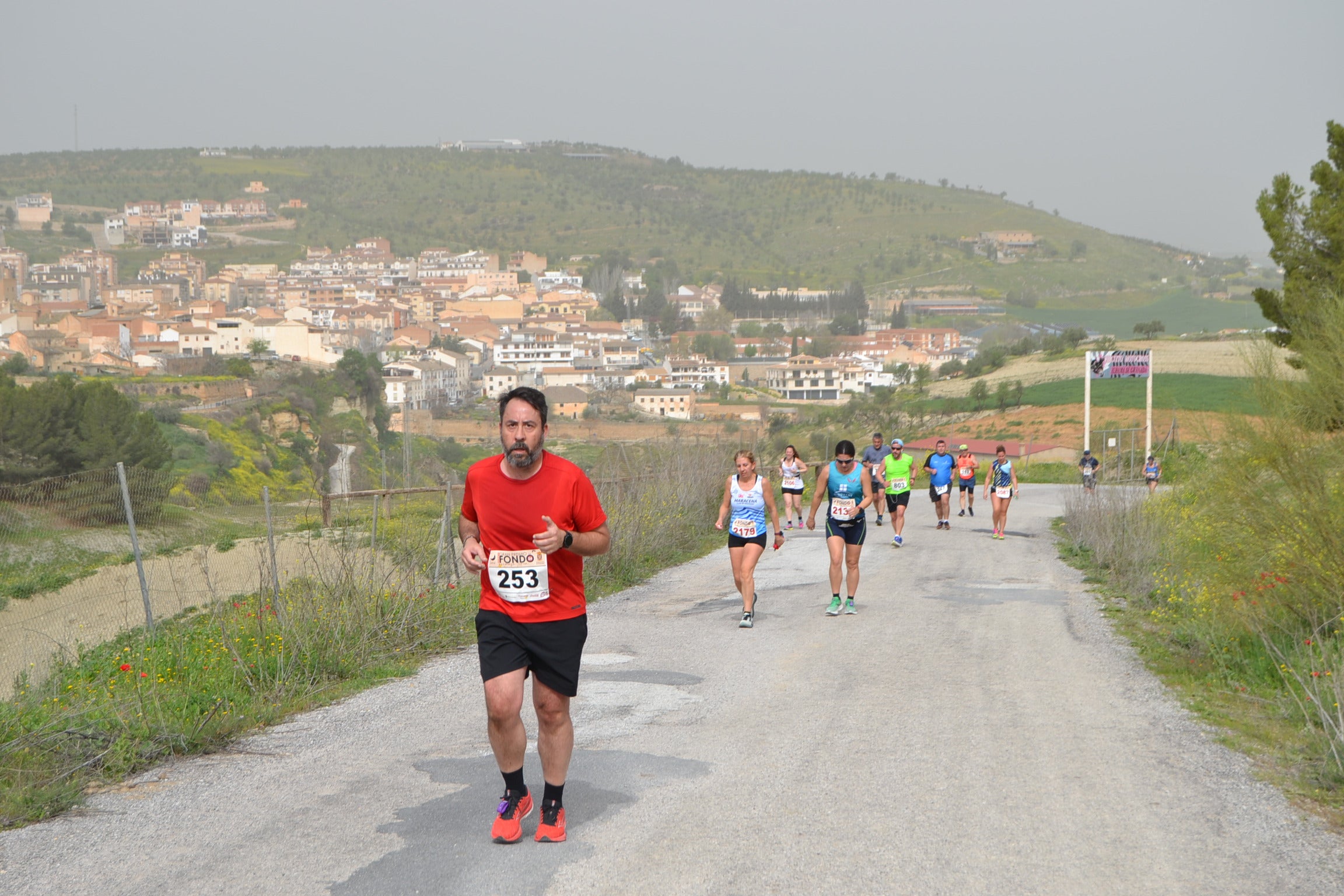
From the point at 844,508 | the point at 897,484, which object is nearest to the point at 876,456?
the point at 897,484

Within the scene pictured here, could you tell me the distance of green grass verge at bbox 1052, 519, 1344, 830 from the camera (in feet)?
18.6

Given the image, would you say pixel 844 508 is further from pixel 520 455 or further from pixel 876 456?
pixel 876 456

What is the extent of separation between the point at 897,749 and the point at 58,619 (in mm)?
10208

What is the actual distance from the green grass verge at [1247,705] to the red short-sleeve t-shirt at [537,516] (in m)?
3.40

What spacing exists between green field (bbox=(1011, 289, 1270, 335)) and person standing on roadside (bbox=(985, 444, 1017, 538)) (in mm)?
131713

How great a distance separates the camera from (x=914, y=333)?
546 ft

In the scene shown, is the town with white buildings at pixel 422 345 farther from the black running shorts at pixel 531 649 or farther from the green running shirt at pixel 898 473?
the black running shorts at pixel 531 649

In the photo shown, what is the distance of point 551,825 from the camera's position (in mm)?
4812

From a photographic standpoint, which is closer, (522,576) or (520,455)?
(520,455)

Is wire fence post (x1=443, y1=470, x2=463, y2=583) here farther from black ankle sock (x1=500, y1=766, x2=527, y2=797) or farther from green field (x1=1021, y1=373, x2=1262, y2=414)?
green field (x1=1021, y1=373, x2=1262, y2=414)

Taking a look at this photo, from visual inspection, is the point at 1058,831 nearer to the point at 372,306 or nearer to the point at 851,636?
the point at 851,636

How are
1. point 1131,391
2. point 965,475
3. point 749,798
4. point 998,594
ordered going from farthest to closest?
1. point 1131,391
2. point 965,475
3. point 998,594
4. point 749,798

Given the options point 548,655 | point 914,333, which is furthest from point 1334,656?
point 914,333

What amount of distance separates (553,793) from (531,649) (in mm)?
618
